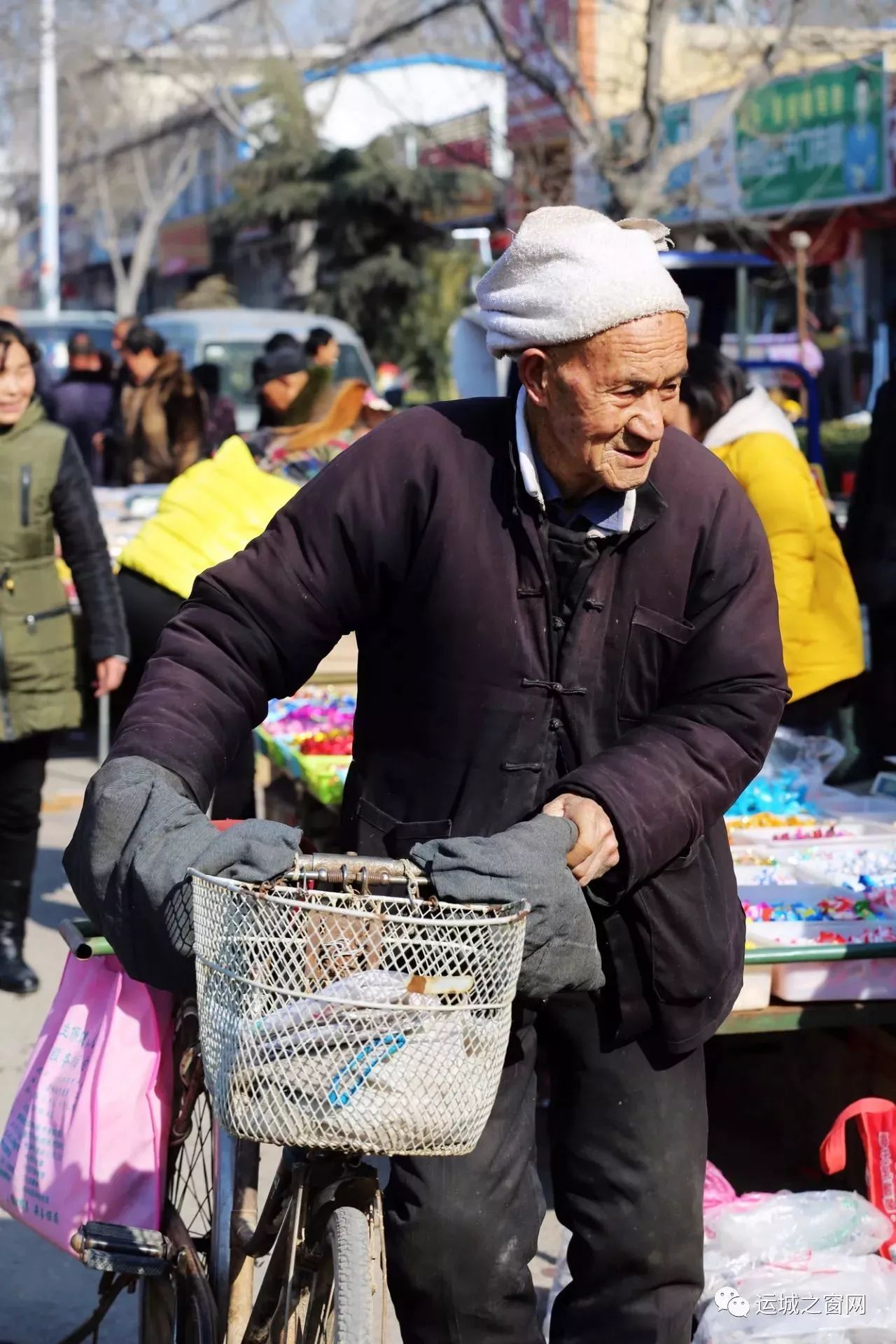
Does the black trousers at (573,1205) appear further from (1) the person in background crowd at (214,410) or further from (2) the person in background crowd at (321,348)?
(1) the person in background crowd at (214,410)

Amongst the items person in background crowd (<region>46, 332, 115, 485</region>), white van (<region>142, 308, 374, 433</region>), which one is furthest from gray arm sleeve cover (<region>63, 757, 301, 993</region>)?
white van (<region>142, 308, 374, 433</region>)

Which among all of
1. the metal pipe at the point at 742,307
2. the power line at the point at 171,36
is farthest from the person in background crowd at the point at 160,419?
the power line at the point at 171,36

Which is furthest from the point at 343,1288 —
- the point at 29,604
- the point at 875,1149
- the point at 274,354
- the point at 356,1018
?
the point at 274,354

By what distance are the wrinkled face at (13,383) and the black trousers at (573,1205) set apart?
352 cm

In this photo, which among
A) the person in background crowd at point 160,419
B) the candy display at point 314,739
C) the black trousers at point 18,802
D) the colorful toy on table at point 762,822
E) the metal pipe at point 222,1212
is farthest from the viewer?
the person in background crowd at point 160,419

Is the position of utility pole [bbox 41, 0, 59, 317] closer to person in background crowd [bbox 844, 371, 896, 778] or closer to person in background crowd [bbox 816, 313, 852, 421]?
person in background crowd [bbox 816, 313, 852, 421]

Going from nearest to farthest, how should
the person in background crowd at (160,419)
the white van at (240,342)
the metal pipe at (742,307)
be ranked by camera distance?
the person in background crowd at (160,419) → the metal pipe at (742,307) → the white van at (240,342)

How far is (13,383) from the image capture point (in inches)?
220

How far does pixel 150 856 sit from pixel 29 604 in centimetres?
368

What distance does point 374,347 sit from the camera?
2766 cm

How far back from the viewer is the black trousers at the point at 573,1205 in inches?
99.8

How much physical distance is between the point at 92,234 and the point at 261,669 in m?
54.5

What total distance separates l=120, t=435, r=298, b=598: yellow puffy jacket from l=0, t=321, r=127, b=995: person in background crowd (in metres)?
0.22

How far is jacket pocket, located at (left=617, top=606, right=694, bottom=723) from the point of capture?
2.54 meters
